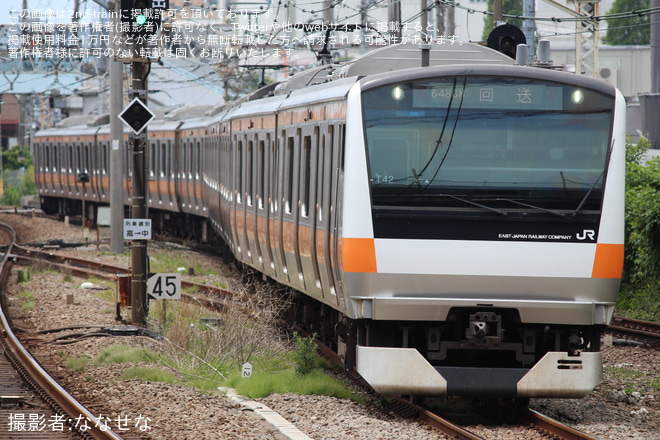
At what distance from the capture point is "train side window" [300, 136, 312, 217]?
10414 mm

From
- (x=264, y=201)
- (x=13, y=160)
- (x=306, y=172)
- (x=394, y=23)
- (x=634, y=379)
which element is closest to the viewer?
(x=306, y=172)

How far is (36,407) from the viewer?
368 inches

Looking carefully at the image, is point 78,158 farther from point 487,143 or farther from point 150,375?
point 487,143

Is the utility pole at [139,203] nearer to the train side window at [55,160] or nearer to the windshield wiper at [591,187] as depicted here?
the windshield wiper at [591,187]

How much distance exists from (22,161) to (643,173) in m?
62.4

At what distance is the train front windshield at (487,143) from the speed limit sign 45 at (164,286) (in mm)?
4987

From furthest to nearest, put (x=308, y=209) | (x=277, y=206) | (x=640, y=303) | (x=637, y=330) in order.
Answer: (x=640, y=303) < (x=637, y=330) < (x=277, y=206) < (x=308, y=209)

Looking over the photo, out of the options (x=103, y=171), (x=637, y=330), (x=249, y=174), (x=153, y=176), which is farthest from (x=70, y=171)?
(x=637, y=330)

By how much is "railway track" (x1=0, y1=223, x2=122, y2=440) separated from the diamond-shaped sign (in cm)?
305

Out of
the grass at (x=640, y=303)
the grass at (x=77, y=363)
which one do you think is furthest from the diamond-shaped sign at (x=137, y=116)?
the grass at (x=640, y=303)

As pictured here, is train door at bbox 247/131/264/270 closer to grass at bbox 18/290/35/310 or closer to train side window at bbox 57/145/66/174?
grass at bbox 18/290/35/310

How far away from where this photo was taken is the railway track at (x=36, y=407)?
323 inches

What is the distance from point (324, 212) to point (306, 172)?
109 cm

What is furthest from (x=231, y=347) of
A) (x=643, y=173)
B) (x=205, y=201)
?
(x=205, y=201)
